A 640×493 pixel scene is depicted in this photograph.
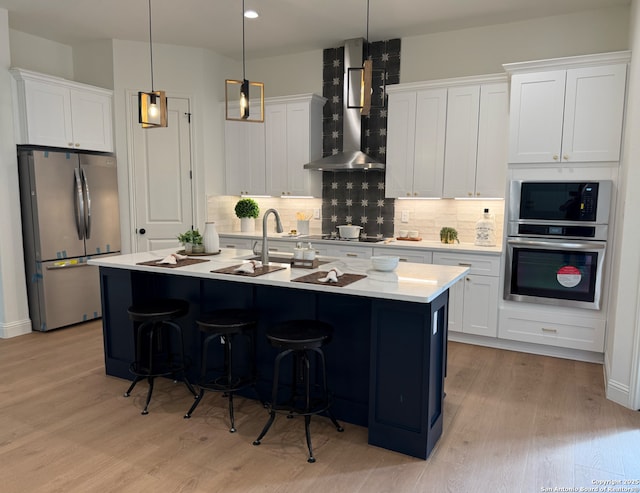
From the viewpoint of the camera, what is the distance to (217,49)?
17.9ft

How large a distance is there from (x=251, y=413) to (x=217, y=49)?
4324 millimetres

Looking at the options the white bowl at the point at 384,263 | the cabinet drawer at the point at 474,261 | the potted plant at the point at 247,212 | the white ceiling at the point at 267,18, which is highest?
the white ceiling at the point at 267,18

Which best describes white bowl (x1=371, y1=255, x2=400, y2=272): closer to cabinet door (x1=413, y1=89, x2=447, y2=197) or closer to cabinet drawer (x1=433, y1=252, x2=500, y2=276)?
cabinet drawer (x1=433, y1=252, x2=500, y2=276)

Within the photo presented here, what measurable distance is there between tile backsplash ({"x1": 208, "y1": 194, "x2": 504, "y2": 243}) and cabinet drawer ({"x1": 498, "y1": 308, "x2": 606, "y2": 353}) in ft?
3.09

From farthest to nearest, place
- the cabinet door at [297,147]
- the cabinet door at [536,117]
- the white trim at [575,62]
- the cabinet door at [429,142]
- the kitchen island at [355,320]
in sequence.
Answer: the cabinet door at [297,147]
the cabinet door at [429,142]
the cabinet door at [536,117]
the white trim at [575,62]
the kitchen island at [355,320]

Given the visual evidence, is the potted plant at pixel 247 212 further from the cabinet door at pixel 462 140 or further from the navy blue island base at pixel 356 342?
the cabinet door at pixel 462 140

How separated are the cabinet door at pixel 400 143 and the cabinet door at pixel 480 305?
115 cm

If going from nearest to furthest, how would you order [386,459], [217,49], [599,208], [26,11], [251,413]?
[386,459]
[251,413]
[599,208]
[26,11]
[217,49]

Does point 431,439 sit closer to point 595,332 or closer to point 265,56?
point 595,332

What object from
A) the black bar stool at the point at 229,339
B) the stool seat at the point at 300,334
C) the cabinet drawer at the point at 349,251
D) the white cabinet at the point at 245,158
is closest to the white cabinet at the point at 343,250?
the cabinet drawer at the point at 349,251

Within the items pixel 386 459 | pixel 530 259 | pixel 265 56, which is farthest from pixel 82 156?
pixel 530 259

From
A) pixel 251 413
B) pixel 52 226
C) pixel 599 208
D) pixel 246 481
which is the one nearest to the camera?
pixel 246 481

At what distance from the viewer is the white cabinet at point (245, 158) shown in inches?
218

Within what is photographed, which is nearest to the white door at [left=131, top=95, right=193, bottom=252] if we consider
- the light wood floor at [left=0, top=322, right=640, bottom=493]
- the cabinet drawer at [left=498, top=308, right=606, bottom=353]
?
the light wood floor at [left=0, top=322, right=640, bottom=493]
